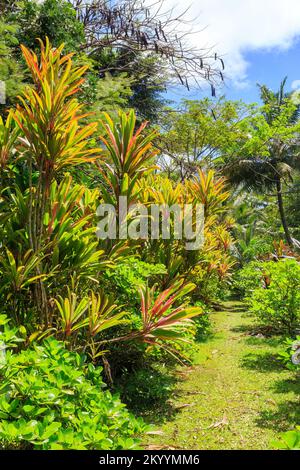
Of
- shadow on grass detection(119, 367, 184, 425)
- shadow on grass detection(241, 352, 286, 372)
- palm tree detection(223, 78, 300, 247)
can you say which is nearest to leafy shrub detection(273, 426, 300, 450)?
shadow on grass detection(119, 367, 184, 425)

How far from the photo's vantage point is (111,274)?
3.31 m

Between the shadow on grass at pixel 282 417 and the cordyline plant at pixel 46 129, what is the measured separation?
177cm

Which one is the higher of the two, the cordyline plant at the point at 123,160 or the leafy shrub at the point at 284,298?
the cordyline plant at the point at 123,160

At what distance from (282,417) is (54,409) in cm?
196

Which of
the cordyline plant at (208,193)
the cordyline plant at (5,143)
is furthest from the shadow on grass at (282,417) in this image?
the cordyline plant at (5,143)

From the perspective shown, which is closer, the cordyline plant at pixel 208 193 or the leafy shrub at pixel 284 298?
the cordyline plant at pixel 208 193

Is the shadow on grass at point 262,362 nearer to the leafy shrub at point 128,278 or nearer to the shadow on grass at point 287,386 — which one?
the shadow on grass at point 287,386

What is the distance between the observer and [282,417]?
122 inches

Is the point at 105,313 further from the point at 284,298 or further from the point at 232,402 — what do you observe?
the point at 284,298

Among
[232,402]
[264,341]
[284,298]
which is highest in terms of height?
[284,298]

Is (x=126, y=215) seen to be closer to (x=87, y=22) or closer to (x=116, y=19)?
(x=116, y=19)

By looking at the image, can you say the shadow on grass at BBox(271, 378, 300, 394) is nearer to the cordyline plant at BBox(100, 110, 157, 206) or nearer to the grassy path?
the grassy path

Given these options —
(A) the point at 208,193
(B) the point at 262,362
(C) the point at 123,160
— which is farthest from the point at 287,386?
(C) the point at 123,160

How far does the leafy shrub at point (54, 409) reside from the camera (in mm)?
1602
